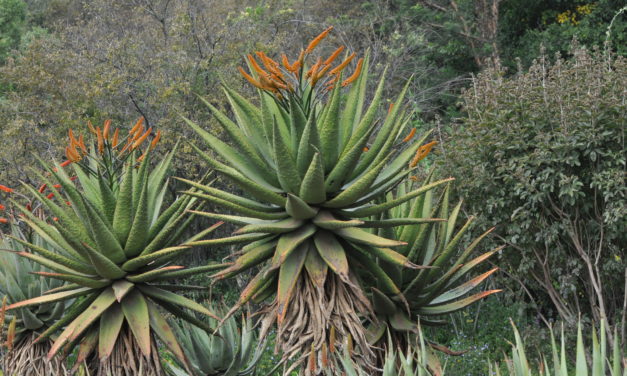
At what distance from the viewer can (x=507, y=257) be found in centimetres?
930

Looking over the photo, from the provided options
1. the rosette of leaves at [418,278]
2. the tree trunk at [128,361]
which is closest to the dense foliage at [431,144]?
the rosette of leaves at [418,278]

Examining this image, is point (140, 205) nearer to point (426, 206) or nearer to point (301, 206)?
point (301, 206)

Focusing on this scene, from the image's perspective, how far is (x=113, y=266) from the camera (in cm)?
506

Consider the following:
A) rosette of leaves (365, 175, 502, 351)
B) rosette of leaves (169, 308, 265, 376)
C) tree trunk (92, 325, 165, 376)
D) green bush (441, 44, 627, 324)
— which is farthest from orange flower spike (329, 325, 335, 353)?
green bush (441, 44, 627, 324)

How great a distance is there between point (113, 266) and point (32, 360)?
1.36m

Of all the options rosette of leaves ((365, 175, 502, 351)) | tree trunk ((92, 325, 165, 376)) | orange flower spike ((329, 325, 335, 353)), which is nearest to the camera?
orange flower spike ((329, 325, 335, 353))

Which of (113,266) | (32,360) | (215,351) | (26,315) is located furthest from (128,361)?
(215,351)

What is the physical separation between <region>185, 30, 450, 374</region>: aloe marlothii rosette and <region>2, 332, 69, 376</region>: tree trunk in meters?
1.87

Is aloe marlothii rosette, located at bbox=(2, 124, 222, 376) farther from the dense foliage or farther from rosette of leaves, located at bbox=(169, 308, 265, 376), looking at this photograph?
rosette of leaves, located at bbox=(169, 308, 265, 376)

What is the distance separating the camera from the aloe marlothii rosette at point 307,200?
446cm

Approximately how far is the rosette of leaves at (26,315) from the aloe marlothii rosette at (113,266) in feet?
1.45

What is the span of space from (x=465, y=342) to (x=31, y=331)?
256 inches

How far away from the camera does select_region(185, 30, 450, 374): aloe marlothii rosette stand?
4457 mm

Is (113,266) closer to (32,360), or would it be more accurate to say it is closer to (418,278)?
(32,360)
